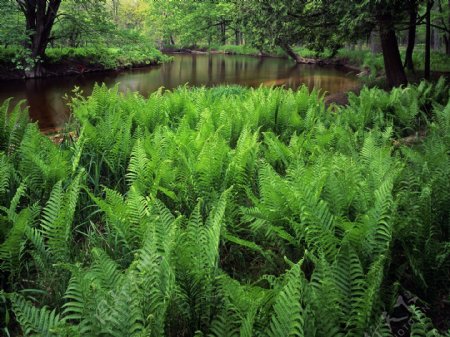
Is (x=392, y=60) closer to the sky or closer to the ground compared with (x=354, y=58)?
closer to the ground

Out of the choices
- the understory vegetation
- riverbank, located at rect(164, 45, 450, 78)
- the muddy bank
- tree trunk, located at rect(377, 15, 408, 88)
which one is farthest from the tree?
the muddy bank

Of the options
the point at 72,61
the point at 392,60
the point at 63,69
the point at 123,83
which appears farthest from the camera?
the point at 72,61

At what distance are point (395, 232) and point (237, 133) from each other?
289cm

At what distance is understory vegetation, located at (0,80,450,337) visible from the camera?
179 cm

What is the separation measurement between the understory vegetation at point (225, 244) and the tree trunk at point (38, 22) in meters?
16.9

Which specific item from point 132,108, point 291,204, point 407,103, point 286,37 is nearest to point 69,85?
point 286,37

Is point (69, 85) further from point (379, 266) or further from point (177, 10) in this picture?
point (379, 266)

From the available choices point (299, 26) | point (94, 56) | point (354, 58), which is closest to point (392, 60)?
point (299, 26)

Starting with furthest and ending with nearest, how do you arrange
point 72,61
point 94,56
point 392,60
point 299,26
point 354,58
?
point 354,58
point 94,56
point 72,61
point 392,60
point 299,26

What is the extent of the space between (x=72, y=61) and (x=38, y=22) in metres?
3.39

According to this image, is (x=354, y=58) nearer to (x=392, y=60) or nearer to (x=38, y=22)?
(x=392, y=60)

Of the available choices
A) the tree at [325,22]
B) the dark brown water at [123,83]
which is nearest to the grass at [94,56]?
the dark brown water at [123,83]

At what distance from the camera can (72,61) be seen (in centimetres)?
2262

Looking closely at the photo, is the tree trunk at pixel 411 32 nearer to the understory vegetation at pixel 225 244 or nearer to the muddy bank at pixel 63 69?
the understory vegetation at pixel 225 244
